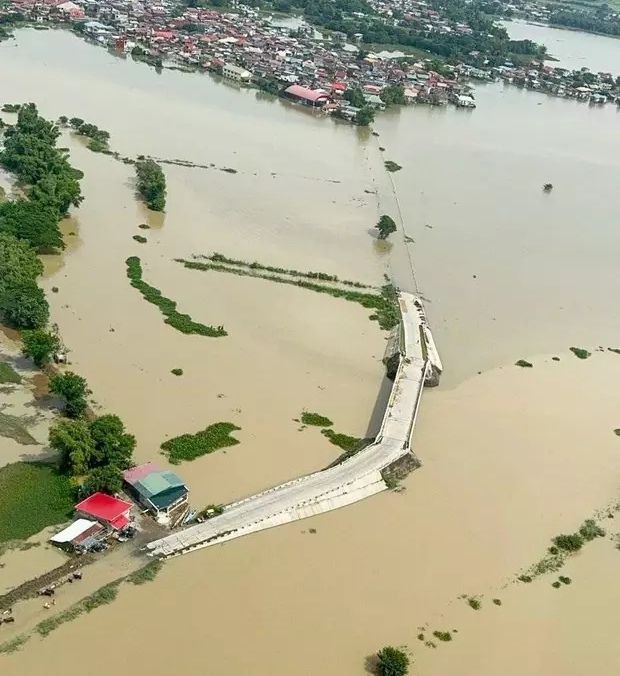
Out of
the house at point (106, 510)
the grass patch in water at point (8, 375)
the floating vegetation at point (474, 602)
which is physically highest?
the grass patch in water at point (8, 375)

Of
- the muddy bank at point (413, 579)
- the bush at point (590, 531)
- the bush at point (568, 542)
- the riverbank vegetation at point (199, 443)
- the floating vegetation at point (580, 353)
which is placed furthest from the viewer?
the floating vegetation at point (580, 353)

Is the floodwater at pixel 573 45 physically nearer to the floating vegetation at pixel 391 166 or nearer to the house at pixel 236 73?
the house at pixel 236 73

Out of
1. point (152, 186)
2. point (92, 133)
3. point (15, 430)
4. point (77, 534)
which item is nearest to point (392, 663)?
point (77, 534)

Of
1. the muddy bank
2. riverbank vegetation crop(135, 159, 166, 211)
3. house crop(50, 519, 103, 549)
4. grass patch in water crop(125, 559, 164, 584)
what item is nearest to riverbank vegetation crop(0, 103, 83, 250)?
riverbank vegetation crop(135, 159, 166, 211)

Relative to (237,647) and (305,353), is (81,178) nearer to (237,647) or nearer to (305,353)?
(305,353)

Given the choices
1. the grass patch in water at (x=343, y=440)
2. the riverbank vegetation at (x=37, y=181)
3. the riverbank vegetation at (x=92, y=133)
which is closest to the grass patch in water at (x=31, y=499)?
the grass patch in water at (x=343, y=440)

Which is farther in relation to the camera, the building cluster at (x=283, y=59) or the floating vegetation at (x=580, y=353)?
the building cluster at (x=283, y=59)

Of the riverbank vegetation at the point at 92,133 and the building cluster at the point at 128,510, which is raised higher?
the riverbank vegetation at the point at 92,133

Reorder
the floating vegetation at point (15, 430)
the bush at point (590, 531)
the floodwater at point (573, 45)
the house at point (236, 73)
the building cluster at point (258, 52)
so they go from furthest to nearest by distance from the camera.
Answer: the floodwater at point (573, 45) < the house at point (236, 73) < the building cluster at point (258, 52) < the floating vegetation at point (15, 430) < the bush at point (590, 531)
